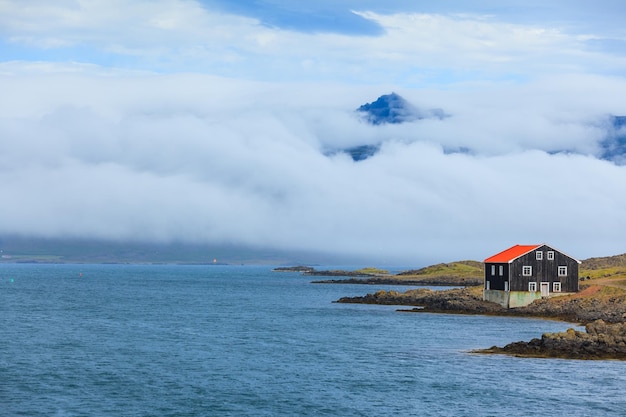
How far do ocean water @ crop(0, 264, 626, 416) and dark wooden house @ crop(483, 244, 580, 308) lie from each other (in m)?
8.68

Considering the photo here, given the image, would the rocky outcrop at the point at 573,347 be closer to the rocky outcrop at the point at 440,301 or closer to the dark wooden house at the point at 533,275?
the dark wooden house at the point at 533,275

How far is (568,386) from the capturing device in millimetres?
55062

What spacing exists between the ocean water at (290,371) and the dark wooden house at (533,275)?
28.5ft

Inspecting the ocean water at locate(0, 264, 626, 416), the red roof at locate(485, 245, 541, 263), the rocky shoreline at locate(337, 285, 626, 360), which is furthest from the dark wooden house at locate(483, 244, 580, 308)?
the ocean water at locate(0, 264, 626, 416)

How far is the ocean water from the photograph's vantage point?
164ft

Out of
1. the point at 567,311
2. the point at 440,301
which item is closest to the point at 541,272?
the point at 567,311

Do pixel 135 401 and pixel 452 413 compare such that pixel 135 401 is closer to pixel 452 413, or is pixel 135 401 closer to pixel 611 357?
pixel 452 413

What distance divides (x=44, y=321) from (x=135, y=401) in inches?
2282

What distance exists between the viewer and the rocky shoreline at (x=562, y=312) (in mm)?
66938

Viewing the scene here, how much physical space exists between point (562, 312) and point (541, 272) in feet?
29.3

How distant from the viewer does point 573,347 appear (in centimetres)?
6706

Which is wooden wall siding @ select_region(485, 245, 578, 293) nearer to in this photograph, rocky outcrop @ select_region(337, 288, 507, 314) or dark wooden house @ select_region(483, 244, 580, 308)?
dark wooden house @ select_region(483, 244, 580, 308)

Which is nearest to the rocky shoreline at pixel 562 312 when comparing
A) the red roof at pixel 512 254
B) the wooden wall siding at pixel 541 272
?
the wooden wall siding at pixel 541 272

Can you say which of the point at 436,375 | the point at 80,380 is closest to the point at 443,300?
the point at 436,375
